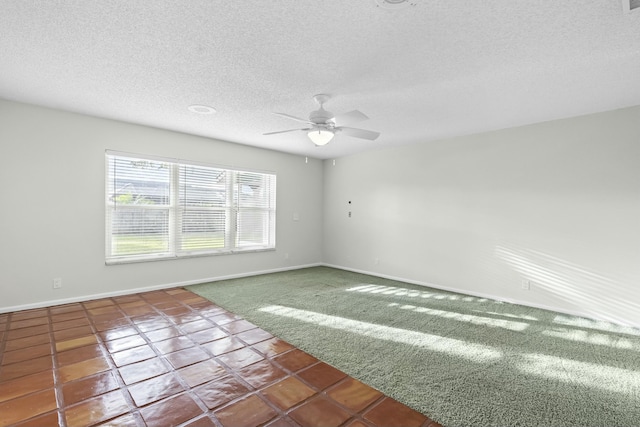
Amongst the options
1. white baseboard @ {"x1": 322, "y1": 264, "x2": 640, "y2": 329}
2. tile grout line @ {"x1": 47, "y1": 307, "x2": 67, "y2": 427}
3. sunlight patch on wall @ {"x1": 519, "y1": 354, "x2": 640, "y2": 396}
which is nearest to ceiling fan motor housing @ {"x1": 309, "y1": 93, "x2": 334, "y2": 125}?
sunlight patch on wall @ {"x1": 519, "y1": 354, "x2": 640, "y2": 396}

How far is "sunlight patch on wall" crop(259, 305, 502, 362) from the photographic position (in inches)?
101

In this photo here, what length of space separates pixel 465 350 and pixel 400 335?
1.92 feet

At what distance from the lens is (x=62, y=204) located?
3.73m

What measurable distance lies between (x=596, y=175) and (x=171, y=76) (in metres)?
4.83

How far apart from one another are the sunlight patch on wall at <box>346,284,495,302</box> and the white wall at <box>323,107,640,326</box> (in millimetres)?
304

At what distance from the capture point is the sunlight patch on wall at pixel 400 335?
2.57 meters

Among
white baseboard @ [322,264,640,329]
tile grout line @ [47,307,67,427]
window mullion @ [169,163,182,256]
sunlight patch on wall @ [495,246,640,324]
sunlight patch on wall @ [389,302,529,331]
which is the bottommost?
tile grout line @ [47,307,67,427]

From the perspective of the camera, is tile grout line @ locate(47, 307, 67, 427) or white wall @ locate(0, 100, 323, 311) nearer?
tile grout line @ locate(47, 307, 67, 427)

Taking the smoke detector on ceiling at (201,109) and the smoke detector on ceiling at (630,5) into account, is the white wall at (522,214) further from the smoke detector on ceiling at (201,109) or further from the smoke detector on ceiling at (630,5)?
the smoke detector on ceiling at (201,109)

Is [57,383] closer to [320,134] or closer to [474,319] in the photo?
[320,134]

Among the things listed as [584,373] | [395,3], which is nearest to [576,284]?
[584,373]

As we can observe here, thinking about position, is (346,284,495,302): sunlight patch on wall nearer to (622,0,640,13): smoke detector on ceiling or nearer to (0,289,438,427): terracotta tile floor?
(0,289,438,427): terracotta tile floor

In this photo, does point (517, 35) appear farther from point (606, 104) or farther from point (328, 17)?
point (606, 104)

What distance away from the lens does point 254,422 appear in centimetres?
172
